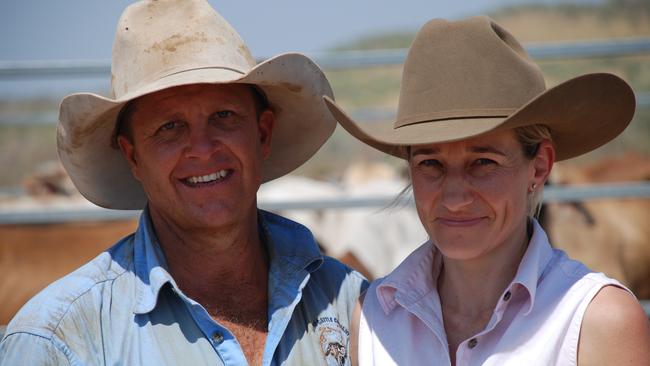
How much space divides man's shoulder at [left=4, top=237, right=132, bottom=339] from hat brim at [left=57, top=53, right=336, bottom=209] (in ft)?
1.31

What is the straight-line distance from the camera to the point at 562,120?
2264 mm

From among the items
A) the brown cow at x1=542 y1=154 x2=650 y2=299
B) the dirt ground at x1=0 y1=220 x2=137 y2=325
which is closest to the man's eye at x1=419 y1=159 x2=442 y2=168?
the dirt ground at x1=0 y1=220 x2=137 y2=325

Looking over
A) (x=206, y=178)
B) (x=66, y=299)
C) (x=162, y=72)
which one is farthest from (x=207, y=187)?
(x=66, y=299)

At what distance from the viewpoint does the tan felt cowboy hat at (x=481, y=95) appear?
2178mm

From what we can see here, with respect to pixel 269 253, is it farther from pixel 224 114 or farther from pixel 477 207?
pixel 477 207

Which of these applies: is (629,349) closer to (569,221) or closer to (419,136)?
(419,136)

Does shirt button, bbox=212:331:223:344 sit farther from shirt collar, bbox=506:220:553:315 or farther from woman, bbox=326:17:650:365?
shirt collar, bbox=506:220:553:315

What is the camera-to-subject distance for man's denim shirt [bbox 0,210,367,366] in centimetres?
230

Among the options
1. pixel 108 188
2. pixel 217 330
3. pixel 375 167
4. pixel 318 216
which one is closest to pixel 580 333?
pixel 217 330

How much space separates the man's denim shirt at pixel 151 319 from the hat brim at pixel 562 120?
58 centimetres

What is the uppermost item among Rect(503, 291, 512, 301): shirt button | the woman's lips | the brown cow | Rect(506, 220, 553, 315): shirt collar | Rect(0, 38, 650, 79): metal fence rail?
the woman's lips

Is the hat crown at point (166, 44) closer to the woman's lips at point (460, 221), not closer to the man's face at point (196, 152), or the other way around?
the man's face at point (196, 152)

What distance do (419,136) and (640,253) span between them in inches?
259

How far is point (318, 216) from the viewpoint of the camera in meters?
8.02
